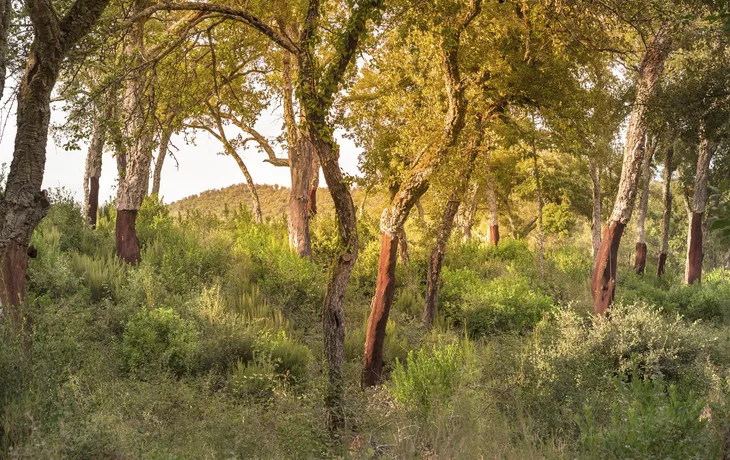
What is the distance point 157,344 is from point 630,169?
10465 mm

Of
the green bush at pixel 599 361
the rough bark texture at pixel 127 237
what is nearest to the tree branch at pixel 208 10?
the green bush at pixel 599 361

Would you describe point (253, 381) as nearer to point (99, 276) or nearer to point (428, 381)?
point (428, 381)

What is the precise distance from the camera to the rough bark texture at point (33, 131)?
773cm

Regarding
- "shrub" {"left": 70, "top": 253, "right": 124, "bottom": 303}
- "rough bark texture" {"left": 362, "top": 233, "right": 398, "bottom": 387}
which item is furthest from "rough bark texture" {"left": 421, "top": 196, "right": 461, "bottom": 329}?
"shrub" {"left": 70, "top": 253, "right": 124, "bottom": 303}

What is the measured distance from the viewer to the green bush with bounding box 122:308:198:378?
955 cm

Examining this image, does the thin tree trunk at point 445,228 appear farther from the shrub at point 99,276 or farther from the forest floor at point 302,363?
the shrub at point 99,276

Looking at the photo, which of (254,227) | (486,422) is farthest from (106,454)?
(254,227)

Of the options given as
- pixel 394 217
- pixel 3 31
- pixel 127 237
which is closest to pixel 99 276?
pixel 127 237

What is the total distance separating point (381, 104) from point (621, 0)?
34.7 ft

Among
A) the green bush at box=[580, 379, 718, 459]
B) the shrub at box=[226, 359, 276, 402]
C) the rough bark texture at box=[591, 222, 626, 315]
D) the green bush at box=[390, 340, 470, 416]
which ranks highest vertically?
the rough bark texture at box=[591, 222, 626, 315]

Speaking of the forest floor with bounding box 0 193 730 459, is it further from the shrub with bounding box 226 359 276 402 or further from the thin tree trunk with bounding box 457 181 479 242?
the thin tree trunk with bounding box 457 181 479 242

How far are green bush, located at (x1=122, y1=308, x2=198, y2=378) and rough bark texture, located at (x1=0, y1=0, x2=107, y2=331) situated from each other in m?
2.16

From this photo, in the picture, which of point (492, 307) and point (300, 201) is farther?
point (300, 201)

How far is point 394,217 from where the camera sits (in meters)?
12.0
